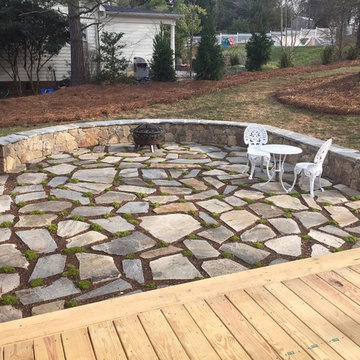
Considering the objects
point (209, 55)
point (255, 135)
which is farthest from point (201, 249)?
point (209, 55)

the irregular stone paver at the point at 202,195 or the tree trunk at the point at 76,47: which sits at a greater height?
the tree trunk at the point at 76,47

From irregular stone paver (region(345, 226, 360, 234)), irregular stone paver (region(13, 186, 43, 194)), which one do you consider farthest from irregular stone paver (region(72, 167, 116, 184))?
irregular stone paver (region(345, 226, 360, 234))

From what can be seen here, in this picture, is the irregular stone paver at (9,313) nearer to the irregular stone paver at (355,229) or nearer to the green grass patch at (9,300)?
the green grass patch at (9,300)

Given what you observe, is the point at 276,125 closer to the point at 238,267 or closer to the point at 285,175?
Answer: the point at 285,175

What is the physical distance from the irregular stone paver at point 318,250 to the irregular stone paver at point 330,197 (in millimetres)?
1221

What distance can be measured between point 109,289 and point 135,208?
153 centimetres

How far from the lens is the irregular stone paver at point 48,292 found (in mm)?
2633

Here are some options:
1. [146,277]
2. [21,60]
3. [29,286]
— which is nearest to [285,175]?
[146,277]

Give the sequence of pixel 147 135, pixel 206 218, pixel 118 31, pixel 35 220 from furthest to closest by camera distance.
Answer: pixel 118 31, pixel 147 135, pixel 206 218, pixel 35 220

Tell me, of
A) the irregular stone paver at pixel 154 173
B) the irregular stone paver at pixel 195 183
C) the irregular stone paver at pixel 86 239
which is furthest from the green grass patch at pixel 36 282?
the irregular stone paver at pixel 154 173

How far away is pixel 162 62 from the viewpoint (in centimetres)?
1211

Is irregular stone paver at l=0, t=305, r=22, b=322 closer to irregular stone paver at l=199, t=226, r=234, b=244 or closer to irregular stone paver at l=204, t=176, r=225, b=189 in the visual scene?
irregular stone paver at l=199, t=226, r=234, b=244

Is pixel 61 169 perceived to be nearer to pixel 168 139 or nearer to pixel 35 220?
pixel 35 220

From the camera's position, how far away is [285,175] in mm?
5547
